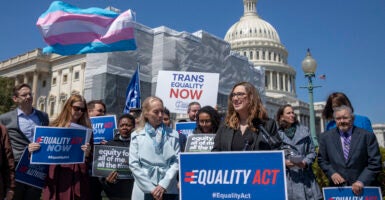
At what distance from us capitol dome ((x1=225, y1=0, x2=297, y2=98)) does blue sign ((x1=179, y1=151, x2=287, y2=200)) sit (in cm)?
7827

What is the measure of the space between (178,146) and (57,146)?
1288 mm

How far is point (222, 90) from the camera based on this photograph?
27141 millimetres

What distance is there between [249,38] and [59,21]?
80472mm

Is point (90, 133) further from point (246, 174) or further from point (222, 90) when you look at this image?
point (222, 90)

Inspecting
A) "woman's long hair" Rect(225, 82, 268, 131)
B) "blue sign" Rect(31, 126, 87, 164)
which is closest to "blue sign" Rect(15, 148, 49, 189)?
"blue sign" Rect(31, 126, 87, 164)

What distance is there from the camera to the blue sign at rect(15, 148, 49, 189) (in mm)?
4031

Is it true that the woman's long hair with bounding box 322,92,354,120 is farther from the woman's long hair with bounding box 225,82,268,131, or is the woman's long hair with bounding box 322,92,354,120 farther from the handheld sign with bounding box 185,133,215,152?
the woman's long hair with bounding box 225,82,268,131

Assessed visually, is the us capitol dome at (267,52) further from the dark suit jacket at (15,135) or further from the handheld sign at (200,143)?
the dark suit jacket at (15,135)

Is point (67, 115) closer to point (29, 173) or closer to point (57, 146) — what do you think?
point (57, 146)

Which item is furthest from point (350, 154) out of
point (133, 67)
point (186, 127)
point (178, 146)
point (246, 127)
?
point (133, 67)

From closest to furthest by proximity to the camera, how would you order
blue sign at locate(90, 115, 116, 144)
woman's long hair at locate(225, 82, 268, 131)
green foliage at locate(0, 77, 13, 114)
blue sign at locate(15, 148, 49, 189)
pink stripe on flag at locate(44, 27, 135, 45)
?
1. woman's long hair at locate(225, 82, 268, 131)
2. blue sign at locate(15, 148, 49, 189)
3. blue sign at locate(90, 115, 116, 144)
4. pink stripe on flag at locate(44, 27, 135, 45)
5. green foliage at locate(0, 77, 13, 114)

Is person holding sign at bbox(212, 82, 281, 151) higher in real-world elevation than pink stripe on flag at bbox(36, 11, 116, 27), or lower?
lower

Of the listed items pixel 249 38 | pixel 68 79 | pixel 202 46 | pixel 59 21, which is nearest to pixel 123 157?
pixel 59 21

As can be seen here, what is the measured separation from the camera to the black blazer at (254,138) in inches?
116
